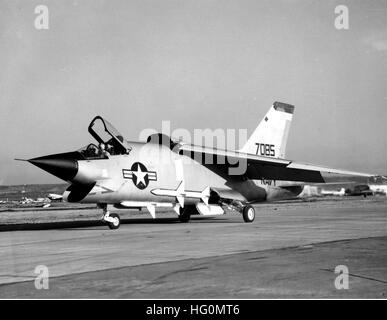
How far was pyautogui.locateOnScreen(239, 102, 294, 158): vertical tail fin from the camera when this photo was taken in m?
21.4

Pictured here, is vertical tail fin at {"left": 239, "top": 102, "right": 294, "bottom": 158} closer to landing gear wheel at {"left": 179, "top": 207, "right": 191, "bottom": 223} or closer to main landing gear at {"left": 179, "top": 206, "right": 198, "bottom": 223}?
main landing gear at {"left": 179, "top": 206, "right": 198, "bottom": 223}

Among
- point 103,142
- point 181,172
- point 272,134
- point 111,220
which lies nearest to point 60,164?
point 103,142

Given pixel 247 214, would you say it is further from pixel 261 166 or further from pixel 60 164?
pixel 60 164

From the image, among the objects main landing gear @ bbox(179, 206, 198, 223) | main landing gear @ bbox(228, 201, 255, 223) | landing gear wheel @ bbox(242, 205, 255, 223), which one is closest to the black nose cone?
main landing gear @ bbox(179, 206, 198, 223)

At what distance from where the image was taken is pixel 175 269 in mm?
7602

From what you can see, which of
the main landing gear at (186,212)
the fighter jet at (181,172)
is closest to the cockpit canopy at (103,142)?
the fighter jet at (181,172)

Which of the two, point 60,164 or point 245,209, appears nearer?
point 60,164

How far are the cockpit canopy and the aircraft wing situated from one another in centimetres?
270

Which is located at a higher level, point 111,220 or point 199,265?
point 199,265

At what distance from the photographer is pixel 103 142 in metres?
15.9

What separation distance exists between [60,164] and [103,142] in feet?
5.89

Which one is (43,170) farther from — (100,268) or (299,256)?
(299,256)

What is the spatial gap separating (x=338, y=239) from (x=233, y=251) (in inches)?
119
